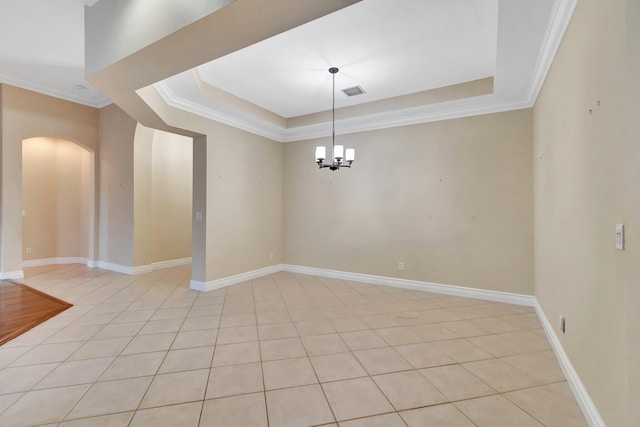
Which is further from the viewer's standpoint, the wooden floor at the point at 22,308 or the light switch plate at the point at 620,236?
the wooden floor at the point at 22,308

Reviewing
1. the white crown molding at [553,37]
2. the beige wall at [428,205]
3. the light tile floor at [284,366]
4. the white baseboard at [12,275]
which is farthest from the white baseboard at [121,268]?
the white crown molding at [553,37]

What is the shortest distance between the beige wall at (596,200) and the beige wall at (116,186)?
6388 millimetres

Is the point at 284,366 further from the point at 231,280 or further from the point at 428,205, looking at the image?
the point at 428,205

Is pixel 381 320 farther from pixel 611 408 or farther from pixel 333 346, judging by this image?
pixel 611 408

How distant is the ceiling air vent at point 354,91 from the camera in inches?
163

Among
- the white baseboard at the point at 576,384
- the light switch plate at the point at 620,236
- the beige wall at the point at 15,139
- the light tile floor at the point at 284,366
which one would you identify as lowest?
the light tile floor at the point at 284,366

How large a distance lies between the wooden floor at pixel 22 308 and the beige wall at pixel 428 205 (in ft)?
12.0

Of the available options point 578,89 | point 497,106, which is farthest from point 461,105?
point 578,89

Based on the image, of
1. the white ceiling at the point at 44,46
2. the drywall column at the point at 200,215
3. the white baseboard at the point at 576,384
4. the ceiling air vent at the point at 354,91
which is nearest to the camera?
the white baseboard at the point at 576,384

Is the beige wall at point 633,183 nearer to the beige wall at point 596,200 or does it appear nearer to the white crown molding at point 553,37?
the beige wall at point 596,200

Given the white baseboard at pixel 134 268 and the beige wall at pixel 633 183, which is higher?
the beige wall at pixel 633 183

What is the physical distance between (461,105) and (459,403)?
3713 mm

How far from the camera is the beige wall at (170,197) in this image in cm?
621

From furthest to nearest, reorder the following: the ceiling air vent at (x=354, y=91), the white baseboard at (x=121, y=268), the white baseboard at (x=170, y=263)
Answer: the white baseboard at (x=170, y=263) → the white baseboard at (x=121, y=268) → the ceiling air vent at (x=354, y=91)
